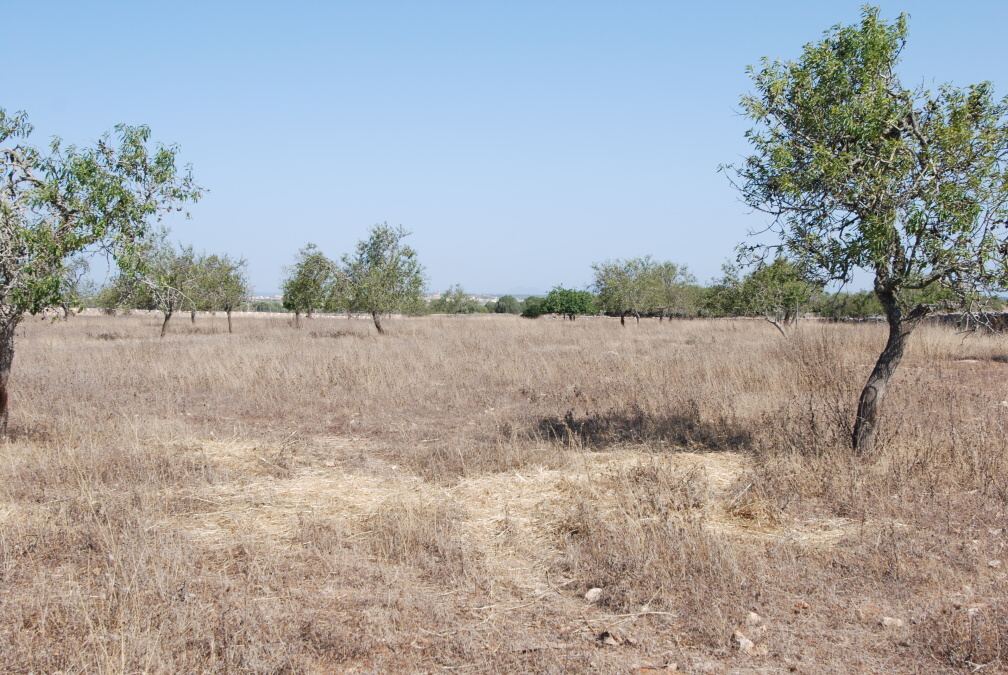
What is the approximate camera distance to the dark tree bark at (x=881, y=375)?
6.99 metres

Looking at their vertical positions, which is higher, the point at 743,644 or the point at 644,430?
the point at 644,430

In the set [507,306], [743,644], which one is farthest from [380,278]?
[507,306]

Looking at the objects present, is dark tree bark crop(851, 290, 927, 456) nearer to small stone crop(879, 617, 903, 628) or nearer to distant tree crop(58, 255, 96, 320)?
small stone crop(879, 617, 903, 628)

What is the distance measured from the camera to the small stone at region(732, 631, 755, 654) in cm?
383

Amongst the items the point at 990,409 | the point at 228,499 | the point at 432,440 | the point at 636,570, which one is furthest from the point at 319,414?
the point at 990,409

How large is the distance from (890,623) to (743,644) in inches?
39.4

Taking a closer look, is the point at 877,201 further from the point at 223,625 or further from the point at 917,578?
the point at 223,625

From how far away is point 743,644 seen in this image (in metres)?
3.86

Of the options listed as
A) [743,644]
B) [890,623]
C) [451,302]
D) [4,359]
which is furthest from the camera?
[451,302]

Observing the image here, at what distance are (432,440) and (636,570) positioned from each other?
491 centimetres

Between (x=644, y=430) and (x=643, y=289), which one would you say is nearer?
(x=644, y=430)

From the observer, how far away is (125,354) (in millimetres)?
18047

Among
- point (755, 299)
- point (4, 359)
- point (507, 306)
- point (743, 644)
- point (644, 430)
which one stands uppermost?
point (507, 306)

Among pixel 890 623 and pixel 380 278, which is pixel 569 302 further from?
pixel 890 623
